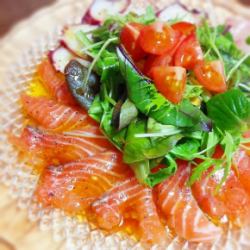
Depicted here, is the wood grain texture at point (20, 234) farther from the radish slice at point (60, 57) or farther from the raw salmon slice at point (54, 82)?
the radish slice at point (60, 57)

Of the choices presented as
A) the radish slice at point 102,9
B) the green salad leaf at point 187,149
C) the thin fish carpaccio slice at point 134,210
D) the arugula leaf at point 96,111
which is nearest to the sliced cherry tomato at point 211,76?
the green salad leaf at point 187,149

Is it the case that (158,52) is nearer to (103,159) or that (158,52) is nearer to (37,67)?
(103,159)

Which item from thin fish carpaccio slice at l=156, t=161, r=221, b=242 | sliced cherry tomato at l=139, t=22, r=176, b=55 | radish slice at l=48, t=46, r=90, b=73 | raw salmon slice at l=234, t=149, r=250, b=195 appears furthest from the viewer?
radish slice at l=48, t=46, r=90, b=73

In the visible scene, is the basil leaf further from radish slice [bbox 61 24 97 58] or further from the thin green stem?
radish slice [bbox 61 24 97 58]

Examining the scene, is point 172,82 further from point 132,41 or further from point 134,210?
point 134,210

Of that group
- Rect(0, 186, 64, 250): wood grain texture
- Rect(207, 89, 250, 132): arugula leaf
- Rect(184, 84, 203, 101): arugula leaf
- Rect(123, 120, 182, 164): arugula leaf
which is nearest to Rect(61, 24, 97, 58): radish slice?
Rect(184, 84, 203, 101): arugula leaf
